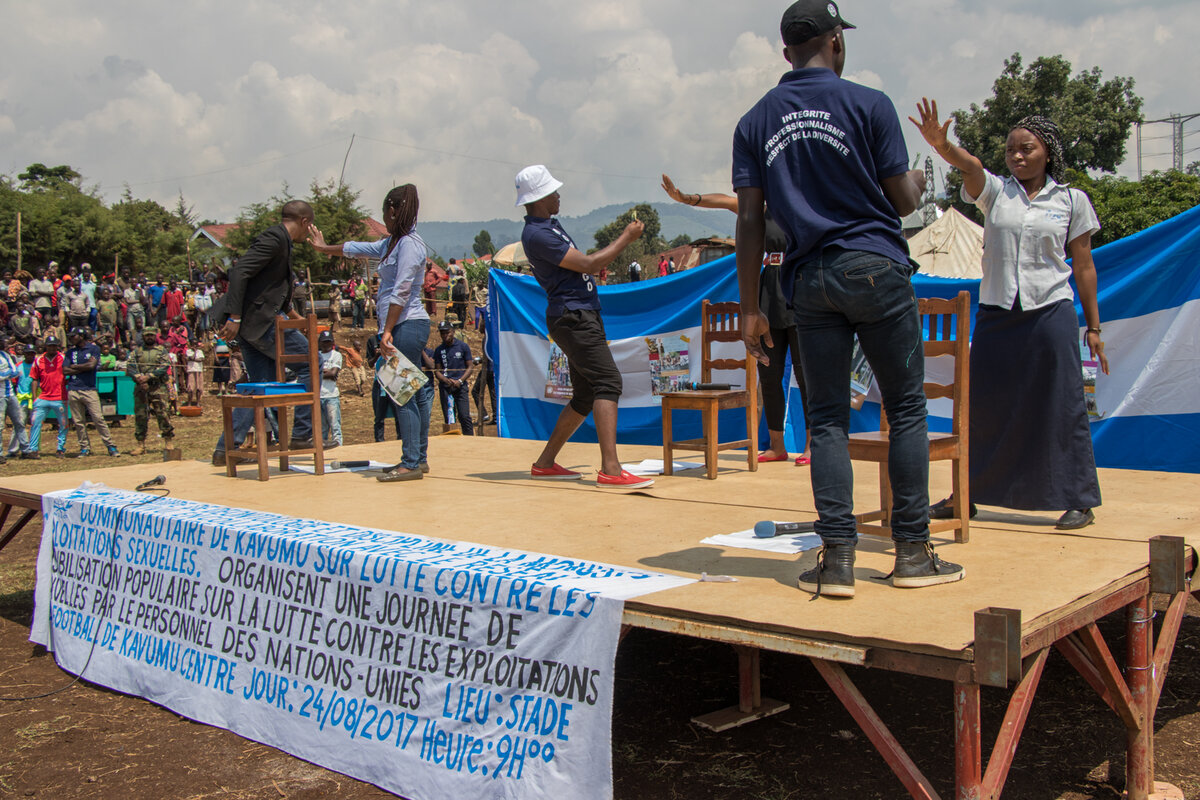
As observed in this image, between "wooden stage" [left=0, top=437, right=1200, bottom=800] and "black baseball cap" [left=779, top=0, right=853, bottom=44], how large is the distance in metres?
1.63

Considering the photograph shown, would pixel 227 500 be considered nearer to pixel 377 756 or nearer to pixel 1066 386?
pixel 377 756

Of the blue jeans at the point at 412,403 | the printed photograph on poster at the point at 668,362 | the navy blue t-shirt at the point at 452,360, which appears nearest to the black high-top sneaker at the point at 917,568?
the blue jeans at the point at 412,403

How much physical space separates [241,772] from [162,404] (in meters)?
11.2

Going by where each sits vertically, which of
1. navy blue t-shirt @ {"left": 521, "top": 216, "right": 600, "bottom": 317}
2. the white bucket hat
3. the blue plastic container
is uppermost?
the white bucket hat

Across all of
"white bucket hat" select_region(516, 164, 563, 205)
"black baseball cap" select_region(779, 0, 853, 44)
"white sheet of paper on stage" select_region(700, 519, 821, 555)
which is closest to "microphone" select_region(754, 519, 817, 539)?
"white sheet of paper on stage" select_region(700, 519, 821, 555)

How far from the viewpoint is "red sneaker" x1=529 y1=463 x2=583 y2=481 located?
17.2 ft

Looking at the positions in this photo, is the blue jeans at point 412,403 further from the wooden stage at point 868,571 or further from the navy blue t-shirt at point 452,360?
the navy blue t-shirt at point 452,360

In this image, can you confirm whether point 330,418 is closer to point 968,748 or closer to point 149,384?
point 149,384

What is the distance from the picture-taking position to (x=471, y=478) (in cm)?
536

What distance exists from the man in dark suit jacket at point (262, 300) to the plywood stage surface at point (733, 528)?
25.8 inches

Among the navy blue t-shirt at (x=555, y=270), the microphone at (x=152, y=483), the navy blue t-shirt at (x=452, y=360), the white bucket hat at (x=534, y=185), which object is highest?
the white bucket hat at (x=534, y=185)

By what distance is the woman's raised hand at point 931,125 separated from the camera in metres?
3.02

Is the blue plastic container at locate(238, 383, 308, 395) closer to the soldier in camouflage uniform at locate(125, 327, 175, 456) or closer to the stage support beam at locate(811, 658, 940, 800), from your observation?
the stage support beam at locate(811, 658, 940, 800)

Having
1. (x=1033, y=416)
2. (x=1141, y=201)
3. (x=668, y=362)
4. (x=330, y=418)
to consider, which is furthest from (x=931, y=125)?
(x=1141, y=201)
